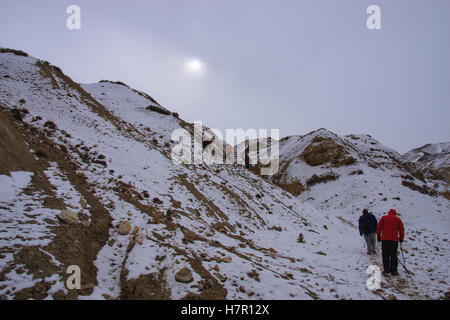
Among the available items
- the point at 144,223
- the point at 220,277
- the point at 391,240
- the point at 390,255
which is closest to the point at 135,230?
the point at 144,223

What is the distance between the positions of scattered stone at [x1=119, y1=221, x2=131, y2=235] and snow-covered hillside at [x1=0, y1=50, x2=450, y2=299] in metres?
0.03

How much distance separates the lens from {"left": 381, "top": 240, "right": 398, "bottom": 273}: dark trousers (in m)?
7.93

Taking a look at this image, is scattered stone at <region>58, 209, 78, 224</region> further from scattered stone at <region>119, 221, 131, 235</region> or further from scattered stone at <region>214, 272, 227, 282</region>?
scattered stone at <region>214, 272, 227, 282</region>

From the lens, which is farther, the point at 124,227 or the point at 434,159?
the point at 434,159

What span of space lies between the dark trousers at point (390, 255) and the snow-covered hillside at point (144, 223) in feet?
1.28

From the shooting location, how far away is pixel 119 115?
928 inches

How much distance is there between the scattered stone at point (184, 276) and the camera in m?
5.16

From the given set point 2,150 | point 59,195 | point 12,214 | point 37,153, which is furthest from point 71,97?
point 12,214

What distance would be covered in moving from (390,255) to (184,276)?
7488 millimetres

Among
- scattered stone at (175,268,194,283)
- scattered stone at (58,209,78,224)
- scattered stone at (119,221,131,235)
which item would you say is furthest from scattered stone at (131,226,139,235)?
scattered stone at (175,268,194,283)

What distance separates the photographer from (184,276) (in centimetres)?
521

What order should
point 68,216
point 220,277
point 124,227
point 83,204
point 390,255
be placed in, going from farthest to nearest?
point 390,255 < point 83,204 < point 124,227 < point 68,216 < point 220,277

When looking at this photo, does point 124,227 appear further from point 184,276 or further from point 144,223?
point 184,276

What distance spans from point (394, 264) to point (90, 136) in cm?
1691
